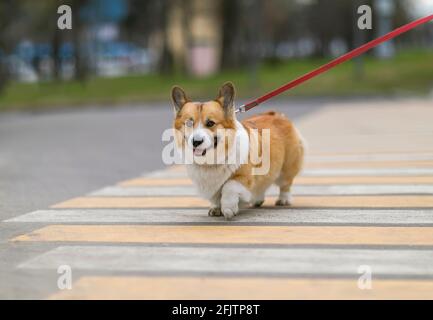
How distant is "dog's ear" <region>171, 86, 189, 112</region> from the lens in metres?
6.30

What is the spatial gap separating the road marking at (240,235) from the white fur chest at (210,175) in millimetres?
340

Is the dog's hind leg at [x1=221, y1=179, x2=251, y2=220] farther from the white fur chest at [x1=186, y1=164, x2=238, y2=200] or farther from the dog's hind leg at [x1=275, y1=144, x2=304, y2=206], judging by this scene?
the dog's hind leg at [x1=275, y1=144, x2=304, y2=206]

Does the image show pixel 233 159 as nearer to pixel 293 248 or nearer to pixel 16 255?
pixel 293 248

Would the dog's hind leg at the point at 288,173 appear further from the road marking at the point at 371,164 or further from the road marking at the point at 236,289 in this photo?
the road marking at the point at 371,164

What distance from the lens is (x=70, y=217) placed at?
707cm

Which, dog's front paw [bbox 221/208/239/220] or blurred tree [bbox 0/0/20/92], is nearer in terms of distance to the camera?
dog's front paw [bbox 221/208/239/220]

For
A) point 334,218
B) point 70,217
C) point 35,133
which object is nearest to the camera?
point 334,218

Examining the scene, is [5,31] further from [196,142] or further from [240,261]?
[240,261]

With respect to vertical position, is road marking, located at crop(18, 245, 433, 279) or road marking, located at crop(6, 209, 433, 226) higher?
road marking, located at crop(6, 209, 433, 226)

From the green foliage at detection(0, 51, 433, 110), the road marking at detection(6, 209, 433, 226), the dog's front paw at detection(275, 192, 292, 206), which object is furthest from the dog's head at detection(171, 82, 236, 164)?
the green foliage at detection(0, 51, 433, 110)

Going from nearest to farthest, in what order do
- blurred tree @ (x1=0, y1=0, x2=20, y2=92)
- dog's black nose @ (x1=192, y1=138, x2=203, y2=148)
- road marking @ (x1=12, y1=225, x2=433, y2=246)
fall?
road marking @ (x1=12, y1=225, x2=433, y2=246) → dog's black nose @ (x1=192, y1=138, x2=203, y2=148) → blurred tree @ (x1=0, y1=0, x2=20, y2=92)

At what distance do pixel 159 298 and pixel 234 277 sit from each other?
591mm
